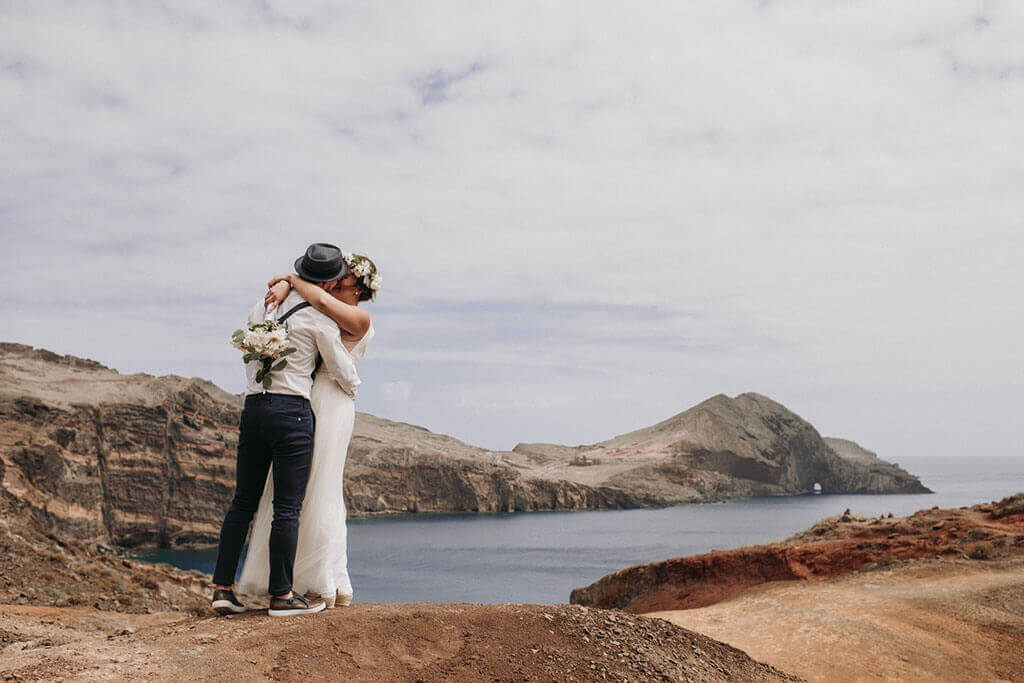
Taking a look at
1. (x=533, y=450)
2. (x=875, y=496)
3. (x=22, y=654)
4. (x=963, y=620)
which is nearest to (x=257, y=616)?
(x=22, y=654)

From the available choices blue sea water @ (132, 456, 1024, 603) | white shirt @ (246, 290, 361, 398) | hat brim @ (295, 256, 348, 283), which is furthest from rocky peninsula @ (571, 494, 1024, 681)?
blue sea water @ (132, 456, 1024, 603)

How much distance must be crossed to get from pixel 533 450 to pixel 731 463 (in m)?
30.9

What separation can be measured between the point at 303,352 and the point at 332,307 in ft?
1.21

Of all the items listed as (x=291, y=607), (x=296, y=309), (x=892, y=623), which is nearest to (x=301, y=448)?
(x=296, y=309)

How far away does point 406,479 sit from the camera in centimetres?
7662

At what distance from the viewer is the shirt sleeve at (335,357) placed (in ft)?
15.2

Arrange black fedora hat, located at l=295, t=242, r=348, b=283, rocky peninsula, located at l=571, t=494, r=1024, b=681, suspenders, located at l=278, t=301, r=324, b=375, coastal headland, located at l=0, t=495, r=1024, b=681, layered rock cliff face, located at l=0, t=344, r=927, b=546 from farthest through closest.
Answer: layered rock cliff face, located at l=0, t=344, r=927, b=546, rocky peninsula, located at l=571, t=494, r=1024, b=681, black fedora hat, located at l=295, t=242, r=348, b=283, suspenders, located at l=278, t=301, r=324, b=375, coastal headland, located at l=0, t=495, r=1024, b=681

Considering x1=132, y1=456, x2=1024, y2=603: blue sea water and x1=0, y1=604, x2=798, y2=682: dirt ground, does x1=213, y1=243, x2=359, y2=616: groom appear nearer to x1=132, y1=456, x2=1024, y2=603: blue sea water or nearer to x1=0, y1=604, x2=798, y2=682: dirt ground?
x1=0, y1=604, x2=798, y2=682: dirt ground

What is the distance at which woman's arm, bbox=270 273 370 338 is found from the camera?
15.4 ft

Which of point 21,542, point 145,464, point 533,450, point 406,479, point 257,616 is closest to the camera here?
point 257,616

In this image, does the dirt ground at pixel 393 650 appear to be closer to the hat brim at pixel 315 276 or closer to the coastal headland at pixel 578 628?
the coastal headland at pixel 578 628

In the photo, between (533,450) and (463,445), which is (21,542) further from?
(533,450)

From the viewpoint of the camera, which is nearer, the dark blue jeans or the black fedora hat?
the dark blue jeans

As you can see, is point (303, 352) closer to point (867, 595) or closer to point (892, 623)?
point (892, 623)
